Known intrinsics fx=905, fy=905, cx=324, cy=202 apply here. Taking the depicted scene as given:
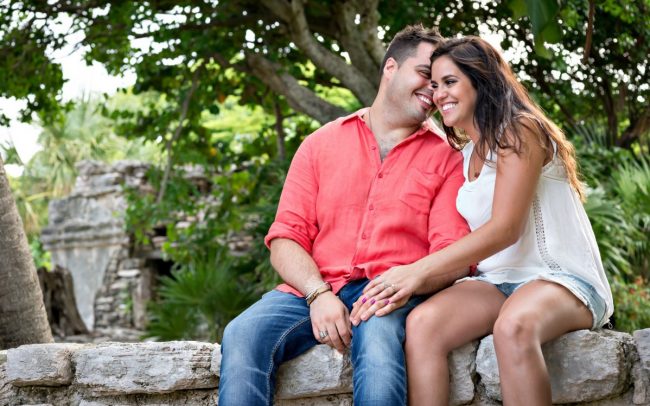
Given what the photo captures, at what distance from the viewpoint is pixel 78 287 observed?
16141 millimetres

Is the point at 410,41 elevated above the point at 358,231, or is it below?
above

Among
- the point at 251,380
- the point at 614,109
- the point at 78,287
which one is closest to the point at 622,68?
the point at 614,109

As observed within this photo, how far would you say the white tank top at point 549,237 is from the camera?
2.64 m

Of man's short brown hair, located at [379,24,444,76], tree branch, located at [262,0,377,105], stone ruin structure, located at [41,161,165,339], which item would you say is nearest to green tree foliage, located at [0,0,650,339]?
tree branch, located at [262,0,377,105]

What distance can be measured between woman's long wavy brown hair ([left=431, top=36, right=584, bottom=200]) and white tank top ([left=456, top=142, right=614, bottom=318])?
5 cm

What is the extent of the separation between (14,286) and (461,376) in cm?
215

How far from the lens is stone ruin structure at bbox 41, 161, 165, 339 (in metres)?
15.5

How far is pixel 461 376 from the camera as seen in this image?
8.50 ft

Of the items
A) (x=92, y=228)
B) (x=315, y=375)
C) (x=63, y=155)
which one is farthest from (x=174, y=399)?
(x=63, y=155)

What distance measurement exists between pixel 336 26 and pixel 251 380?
5600 mm

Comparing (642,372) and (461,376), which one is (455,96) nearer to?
(461,376)

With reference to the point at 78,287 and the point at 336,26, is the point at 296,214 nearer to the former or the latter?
the point at 336,26

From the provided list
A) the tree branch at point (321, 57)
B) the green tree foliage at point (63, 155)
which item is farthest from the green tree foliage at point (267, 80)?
the green tree foliage at point (63, 155)

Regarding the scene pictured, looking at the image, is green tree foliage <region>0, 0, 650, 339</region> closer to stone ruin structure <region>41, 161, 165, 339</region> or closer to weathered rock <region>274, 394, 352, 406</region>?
weathered rock <region>274, 394, 352, 406</region>
